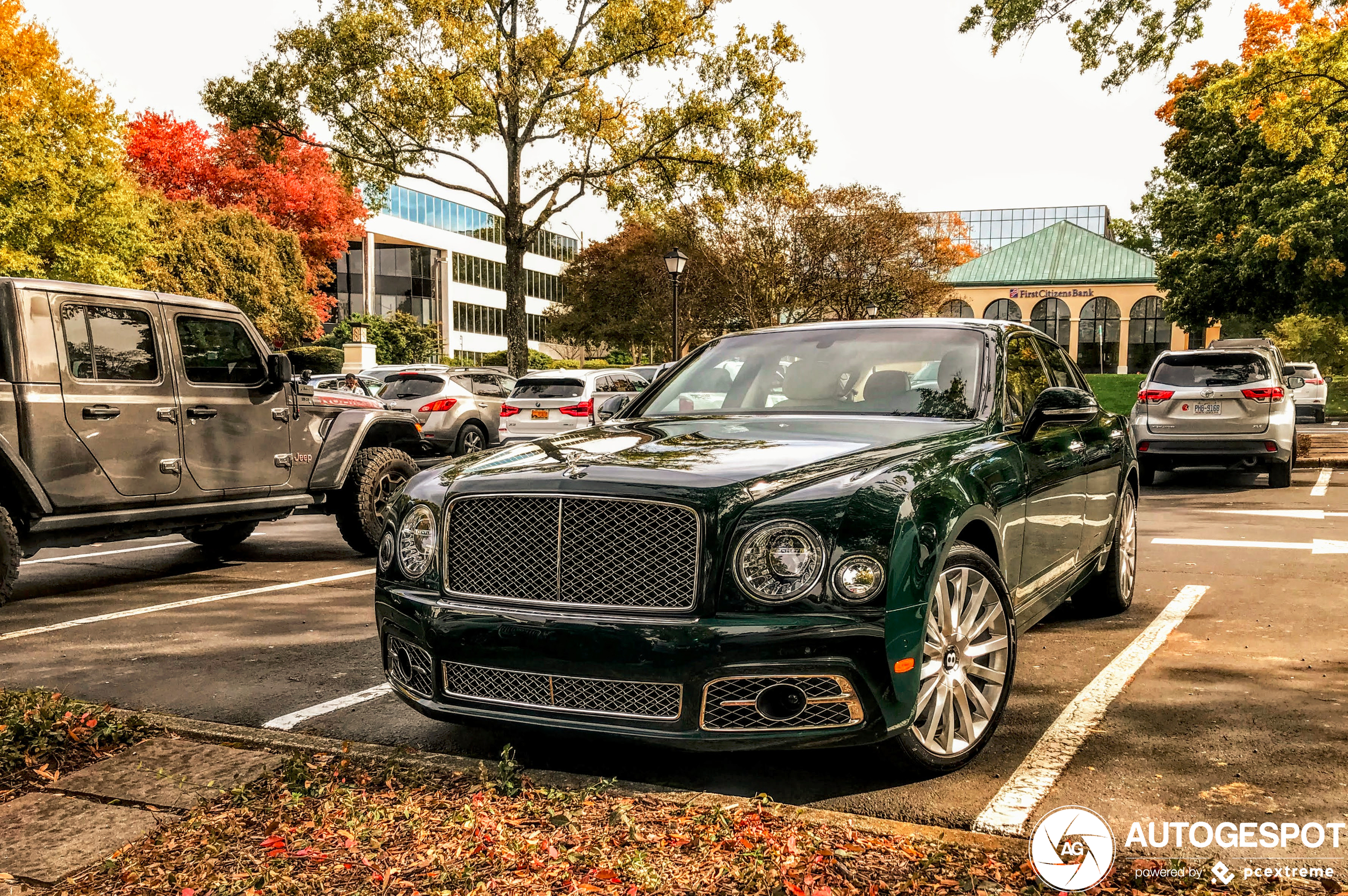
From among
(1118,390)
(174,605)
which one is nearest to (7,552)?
(174,605)

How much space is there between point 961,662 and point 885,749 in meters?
0.46

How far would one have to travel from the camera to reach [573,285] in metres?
62.7

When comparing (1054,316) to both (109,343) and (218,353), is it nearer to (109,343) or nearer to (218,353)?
(218,353)

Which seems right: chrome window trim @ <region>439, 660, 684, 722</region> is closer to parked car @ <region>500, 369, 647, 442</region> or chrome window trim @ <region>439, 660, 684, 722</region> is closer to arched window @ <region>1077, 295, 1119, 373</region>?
parked car @ <region>500, 369, 647, 442</region>

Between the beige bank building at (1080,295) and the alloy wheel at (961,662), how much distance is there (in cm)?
6549

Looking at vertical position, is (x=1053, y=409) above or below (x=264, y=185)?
below

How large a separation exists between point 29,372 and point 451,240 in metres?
61.7

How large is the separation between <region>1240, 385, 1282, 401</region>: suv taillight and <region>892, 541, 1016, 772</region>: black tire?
11.5m

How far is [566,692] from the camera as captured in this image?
359cm

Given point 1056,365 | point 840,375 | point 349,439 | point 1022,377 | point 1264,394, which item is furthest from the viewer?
point 1264,394

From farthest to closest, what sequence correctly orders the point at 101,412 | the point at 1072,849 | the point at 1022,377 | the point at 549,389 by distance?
the point at 549,389 → the point at 101,412 → the point at 1022,377 → the point at 1072,849

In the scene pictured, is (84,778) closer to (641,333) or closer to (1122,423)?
(1122,423)

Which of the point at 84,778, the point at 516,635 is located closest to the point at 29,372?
the point at 84,778

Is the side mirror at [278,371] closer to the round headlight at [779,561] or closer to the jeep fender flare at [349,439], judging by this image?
the jeep fender flare at [349,439]
